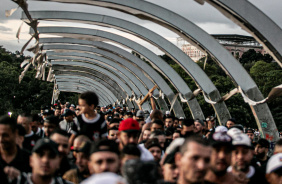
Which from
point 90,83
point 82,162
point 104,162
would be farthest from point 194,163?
point 90,83

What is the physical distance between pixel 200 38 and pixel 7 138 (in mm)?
12354

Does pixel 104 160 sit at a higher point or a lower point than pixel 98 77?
lower

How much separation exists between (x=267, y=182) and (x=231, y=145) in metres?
0.61

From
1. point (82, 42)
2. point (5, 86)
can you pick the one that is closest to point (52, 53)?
point (82, 42)

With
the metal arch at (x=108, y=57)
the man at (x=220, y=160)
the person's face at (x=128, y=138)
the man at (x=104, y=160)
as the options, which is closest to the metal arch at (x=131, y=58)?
the metal arch at (x=108, y=57)

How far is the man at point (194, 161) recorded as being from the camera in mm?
4118

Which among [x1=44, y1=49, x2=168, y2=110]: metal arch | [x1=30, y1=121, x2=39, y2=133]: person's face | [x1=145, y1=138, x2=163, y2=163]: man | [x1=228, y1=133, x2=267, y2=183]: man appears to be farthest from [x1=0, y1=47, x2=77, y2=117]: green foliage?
[x1=228, y1=133, x2=267, y2=183]: man

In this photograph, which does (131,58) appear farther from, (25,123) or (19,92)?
(19,92)

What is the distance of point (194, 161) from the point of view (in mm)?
4203

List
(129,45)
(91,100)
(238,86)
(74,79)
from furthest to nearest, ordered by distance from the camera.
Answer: (74,79), (129,45), (238,86), (91,100)

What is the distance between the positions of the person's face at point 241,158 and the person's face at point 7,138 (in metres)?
2.75

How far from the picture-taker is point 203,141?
4.51m

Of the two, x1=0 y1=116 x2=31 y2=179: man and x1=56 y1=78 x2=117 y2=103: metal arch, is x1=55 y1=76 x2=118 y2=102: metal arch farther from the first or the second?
x1=0 y1=116 x2=31 y2=179: man

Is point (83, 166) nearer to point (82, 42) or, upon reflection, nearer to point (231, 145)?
point (231, 145)
